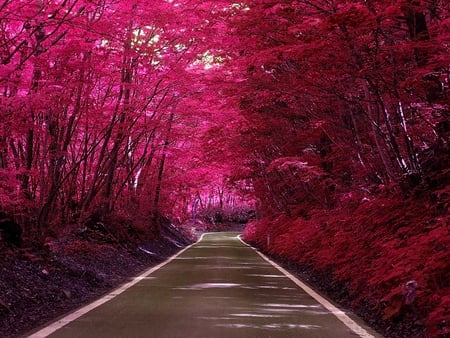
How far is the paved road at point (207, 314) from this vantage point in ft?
19.6

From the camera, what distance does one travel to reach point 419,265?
6219 millimetres

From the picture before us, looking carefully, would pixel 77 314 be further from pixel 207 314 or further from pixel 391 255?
pixel 391 255

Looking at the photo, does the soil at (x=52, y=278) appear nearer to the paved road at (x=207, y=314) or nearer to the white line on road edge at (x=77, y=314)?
the white line on road edge at (x=77, y=314)

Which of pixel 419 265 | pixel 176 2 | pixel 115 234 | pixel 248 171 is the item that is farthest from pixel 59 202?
pixel 419 265

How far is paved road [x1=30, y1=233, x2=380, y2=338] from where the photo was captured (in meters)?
5.99

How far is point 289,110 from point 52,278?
10.7m

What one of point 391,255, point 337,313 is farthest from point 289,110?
point 337,313

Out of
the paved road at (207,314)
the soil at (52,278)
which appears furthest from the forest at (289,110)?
the paved road at (207,314)

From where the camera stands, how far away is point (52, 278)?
941 centimetres

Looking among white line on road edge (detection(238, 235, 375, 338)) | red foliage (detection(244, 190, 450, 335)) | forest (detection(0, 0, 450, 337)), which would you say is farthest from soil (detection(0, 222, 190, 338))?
red foliage (detection(244, 190, 450, 335))

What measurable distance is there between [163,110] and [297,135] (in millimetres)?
4954

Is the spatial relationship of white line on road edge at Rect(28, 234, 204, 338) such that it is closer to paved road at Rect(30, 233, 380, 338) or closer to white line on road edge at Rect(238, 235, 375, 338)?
paved road at Rect(30, 233, 380, 338)

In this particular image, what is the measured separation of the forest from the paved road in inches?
29.7

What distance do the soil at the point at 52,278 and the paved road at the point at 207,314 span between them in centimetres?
45
